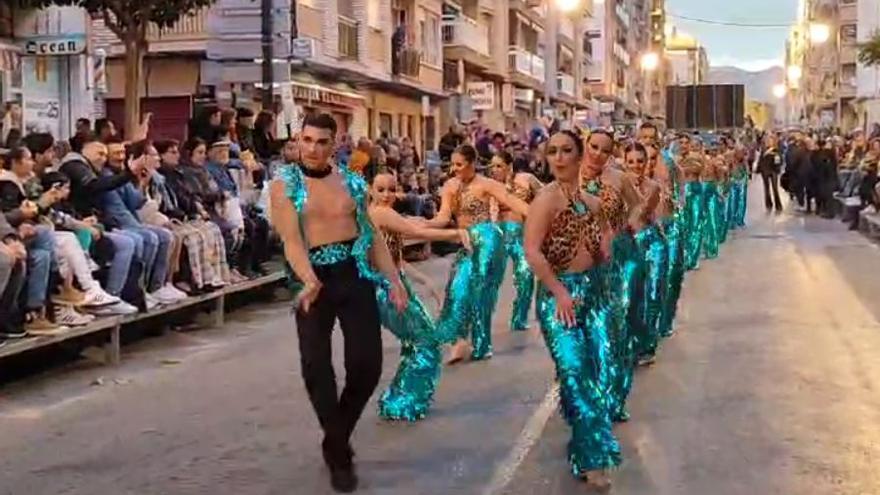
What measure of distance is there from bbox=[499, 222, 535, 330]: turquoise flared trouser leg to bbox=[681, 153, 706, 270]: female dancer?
Answer: 588 cm

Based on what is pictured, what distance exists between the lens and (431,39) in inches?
1928

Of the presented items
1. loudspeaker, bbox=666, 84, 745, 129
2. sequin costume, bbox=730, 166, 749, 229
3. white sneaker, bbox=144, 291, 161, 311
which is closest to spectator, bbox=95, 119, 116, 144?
white sneaker, bbox=144, 291, 161, 311

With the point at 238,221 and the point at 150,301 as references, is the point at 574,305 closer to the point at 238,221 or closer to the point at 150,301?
the point at 150,301

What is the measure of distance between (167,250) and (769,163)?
3156cm

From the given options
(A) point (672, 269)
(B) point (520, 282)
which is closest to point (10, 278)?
(B) point (520, 282)

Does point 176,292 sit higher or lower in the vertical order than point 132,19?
lower

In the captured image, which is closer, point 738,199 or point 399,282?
point 399,282

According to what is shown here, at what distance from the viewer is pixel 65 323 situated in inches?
481

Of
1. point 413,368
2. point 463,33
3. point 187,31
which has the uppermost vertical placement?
point 463,33

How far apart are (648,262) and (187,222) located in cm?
550

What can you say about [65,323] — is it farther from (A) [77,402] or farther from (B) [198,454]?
(B) [198,454]

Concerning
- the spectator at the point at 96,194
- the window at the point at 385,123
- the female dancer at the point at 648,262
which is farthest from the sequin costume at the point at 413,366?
the window at the point at 385,123

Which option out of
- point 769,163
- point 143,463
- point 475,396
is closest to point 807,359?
point 475,396

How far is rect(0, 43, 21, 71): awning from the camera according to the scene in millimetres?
22094
